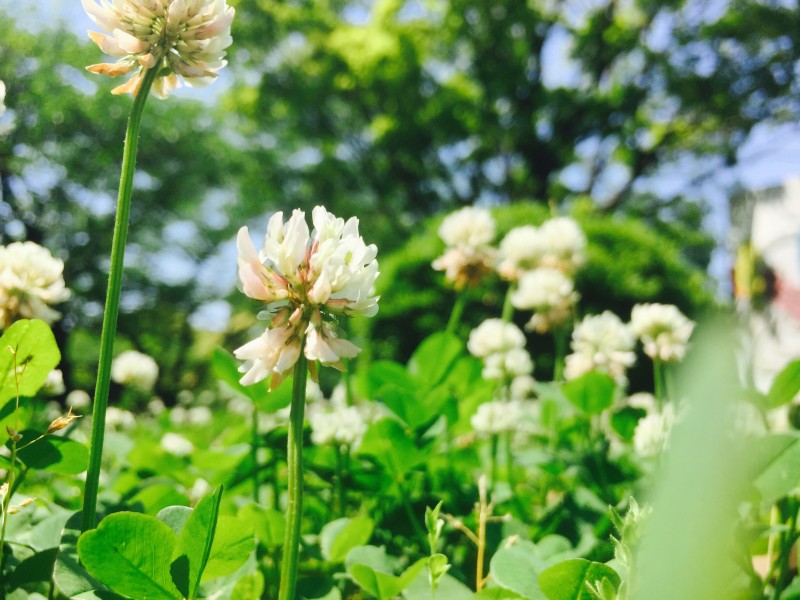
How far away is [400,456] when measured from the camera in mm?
745

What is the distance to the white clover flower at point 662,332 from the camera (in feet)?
3.66

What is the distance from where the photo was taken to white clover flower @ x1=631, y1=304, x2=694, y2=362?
1.12 meters

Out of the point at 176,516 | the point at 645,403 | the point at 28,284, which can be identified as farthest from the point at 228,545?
the point at 645,403

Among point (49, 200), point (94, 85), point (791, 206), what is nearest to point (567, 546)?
point (791, 206)

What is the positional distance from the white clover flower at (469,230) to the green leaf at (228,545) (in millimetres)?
994

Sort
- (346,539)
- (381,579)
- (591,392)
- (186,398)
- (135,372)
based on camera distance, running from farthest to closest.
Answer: (186,398)
(135,372)
(591,392)
(346,539)
(381,579)

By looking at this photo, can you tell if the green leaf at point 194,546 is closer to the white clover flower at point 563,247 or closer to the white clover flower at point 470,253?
the white clover flower at point 470,253

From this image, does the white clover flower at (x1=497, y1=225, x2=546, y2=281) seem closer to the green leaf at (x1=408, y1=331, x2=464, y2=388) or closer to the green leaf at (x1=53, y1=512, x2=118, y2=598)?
the green leaf at (x1=408, y1=331, x2=464, y2=388)

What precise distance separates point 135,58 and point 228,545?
0.35 m

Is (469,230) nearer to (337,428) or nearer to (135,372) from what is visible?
(337,428)

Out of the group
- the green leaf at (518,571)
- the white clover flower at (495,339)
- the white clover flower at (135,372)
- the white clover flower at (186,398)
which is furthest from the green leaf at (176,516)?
the white clover flower at (186,398)

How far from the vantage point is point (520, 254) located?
143 cm

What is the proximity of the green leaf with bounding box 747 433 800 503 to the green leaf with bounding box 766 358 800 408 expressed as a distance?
3.4 inches

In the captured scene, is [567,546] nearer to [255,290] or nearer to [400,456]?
[400,456]
